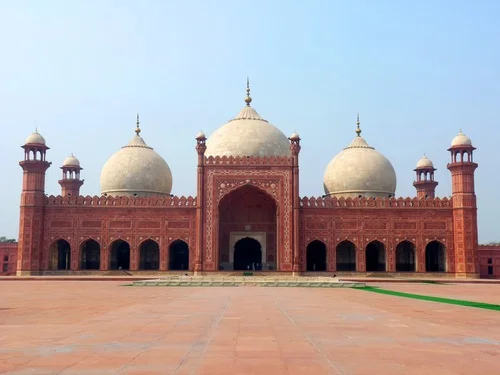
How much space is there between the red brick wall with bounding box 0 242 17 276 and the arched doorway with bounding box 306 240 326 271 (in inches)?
503

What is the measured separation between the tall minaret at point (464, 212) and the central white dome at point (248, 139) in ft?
23.2

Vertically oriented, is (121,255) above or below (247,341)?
above

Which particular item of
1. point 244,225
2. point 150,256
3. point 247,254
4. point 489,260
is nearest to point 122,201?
point 150,256

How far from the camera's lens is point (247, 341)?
4.44m

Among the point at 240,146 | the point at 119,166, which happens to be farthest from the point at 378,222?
the point at 119,166

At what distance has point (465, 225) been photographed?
21922 millimetres

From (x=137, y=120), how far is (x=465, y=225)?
1613 centimetres

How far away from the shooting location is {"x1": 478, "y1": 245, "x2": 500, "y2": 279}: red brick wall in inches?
945

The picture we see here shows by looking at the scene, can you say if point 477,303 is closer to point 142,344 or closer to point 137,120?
point 142,344

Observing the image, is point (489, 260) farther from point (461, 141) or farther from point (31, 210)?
point (31, 210)

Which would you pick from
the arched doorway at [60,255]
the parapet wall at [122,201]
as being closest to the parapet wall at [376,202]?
the parapet wall at [122,201]

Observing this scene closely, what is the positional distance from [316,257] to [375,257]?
2509 mm

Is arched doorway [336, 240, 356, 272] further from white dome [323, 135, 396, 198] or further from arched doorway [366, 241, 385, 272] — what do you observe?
white dome [323, 135, 396, 198]

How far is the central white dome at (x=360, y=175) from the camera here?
25.5m
